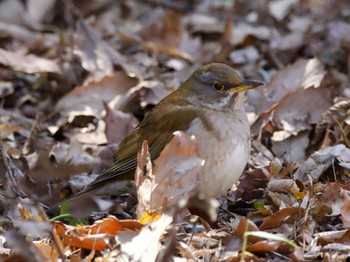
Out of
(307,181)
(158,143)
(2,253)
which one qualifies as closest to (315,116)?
(307,181)

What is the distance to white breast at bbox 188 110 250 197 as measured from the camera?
5176mm

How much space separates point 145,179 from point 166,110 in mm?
1019

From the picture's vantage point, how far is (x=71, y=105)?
700cm

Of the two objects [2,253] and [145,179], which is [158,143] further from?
[2,253]

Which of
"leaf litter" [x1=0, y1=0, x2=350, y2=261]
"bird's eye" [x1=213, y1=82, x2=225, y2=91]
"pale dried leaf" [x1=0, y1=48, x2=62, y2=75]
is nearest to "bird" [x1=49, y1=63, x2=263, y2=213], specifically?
"bird's eye" [x1=213, y1=82, x2=225, y2=91]

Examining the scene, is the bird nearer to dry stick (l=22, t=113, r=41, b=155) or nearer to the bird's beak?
Result: the bird's beak

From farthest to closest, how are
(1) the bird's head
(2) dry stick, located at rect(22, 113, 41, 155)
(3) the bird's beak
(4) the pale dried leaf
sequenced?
(4) the pale dried leaf < (2) dry stick, located at rect(22, 113, 41, 155) < (1) the bird's head < (3) the bird's beak

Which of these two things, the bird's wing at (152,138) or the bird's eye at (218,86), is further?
the bird's eye at (218,86)

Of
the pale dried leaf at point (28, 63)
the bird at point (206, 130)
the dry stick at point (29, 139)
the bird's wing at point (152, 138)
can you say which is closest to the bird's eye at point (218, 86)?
the bird at point (206, 130)

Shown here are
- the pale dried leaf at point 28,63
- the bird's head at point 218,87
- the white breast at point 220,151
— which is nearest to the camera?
the white breast at point 220,151

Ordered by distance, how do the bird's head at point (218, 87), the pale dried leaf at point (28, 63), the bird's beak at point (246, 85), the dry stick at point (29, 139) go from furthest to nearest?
the pale dried leaf at point (28, 63)
the dry stick at point (29, 139)
the bird's head at point (218, 87)
the bird's beak at point (246, 85)

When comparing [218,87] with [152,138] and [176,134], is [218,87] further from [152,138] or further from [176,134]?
[176,134]

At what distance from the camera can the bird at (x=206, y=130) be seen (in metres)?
5.20

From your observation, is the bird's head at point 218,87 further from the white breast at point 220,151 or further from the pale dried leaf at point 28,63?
the pale dried leaf at point 28,63
